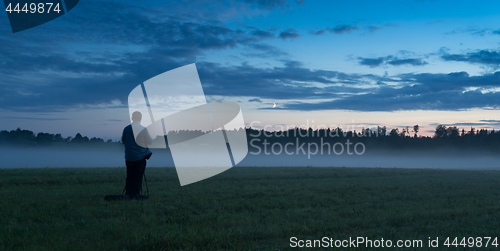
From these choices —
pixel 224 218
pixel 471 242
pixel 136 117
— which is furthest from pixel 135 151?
pixel 471 242

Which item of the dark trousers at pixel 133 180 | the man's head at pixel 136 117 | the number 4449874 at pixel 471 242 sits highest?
the man's head at pixel 136 117

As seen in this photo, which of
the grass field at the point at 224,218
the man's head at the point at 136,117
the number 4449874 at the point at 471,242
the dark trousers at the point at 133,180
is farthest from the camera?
the man's head at the point at 136,117

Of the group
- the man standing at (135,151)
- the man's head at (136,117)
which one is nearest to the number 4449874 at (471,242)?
the man standing at (135,151)

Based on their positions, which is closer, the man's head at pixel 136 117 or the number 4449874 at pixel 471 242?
the number 4449874 at pixel 471 242

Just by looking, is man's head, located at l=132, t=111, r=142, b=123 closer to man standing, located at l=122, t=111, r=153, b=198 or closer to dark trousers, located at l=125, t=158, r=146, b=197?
man standing, located at l=122, t=111, r=153, b=198

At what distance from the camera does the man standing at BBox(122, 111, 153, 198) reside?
1296 cm

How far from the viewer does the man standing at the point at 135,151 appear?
42.5ft

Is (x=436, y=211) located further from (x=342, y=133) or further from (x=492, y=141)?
(x=492, y=141)

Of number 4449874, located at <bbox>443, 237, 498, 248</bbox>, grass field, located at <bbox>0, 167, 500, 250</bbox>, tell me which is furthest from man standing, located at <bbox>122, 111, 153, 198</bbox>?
number 4449874, located at <bbox>443, 237, 498, 248</bbox>

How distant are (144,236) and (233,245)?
1.86 metres

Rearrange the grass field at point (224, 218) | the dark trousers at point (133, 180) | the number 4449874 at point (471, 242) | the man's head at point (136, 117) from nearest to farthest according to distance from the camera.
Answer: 1. the grass field at point (224, 218)
2. the number 4449874 at point (471, 242)
3. the dark trousers at point (133, 180)
4. the man's head at point (136, 117)

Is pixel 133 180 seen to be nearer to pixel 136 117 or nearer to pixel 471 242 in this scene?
pixel 136 117

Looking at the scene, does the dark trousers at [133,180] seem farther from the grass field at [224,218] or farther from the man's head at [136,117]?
the man's head at [136,117]

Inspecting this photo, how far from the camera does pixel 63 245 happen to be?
6.87m
